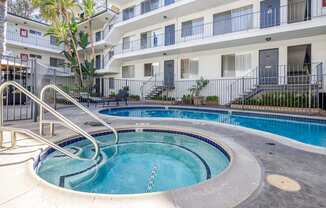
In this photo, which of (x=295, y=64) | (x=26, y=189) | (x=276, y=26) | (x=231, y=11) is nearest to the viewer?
(x=26, y=189)

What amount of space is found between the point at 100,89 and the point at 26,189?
21.9 metres

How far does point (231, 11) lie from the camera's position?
13906 millimetres

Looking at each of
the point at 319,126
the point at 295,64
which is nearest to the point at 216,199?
the point at 319,126

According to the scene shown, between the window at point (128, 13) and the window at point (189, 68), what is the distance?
814 centimetres

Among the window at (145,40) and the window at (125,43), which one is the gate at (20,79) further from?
the window at (125,43)

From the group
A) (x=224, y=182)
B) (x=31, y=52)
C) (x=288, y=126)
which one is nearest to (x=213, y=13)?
(x=288, y=126)

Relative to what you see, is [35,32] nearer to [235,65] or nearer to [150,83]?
[150,83]

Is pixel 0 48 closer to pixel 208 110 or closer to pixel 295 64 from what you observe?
pixel 208 110

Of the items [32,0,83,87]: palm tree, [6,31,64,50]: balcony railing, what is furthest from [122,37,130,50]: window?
[6,31,64,50]: balcony railing

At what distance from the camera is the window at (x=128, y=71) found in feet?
68.1

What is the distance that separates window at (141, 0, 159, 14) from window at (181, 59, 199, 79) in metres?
6.06

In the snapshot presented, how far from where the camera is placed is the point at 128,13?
20.5m

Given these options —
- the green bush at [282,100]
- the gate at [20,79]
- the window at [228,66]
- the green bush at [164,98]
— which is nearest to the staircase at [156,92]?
the green bush at [164,98]

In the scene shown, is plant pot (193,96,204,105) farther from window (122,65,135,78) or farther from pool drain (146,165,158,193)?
pool drain (146,165,158,193)
